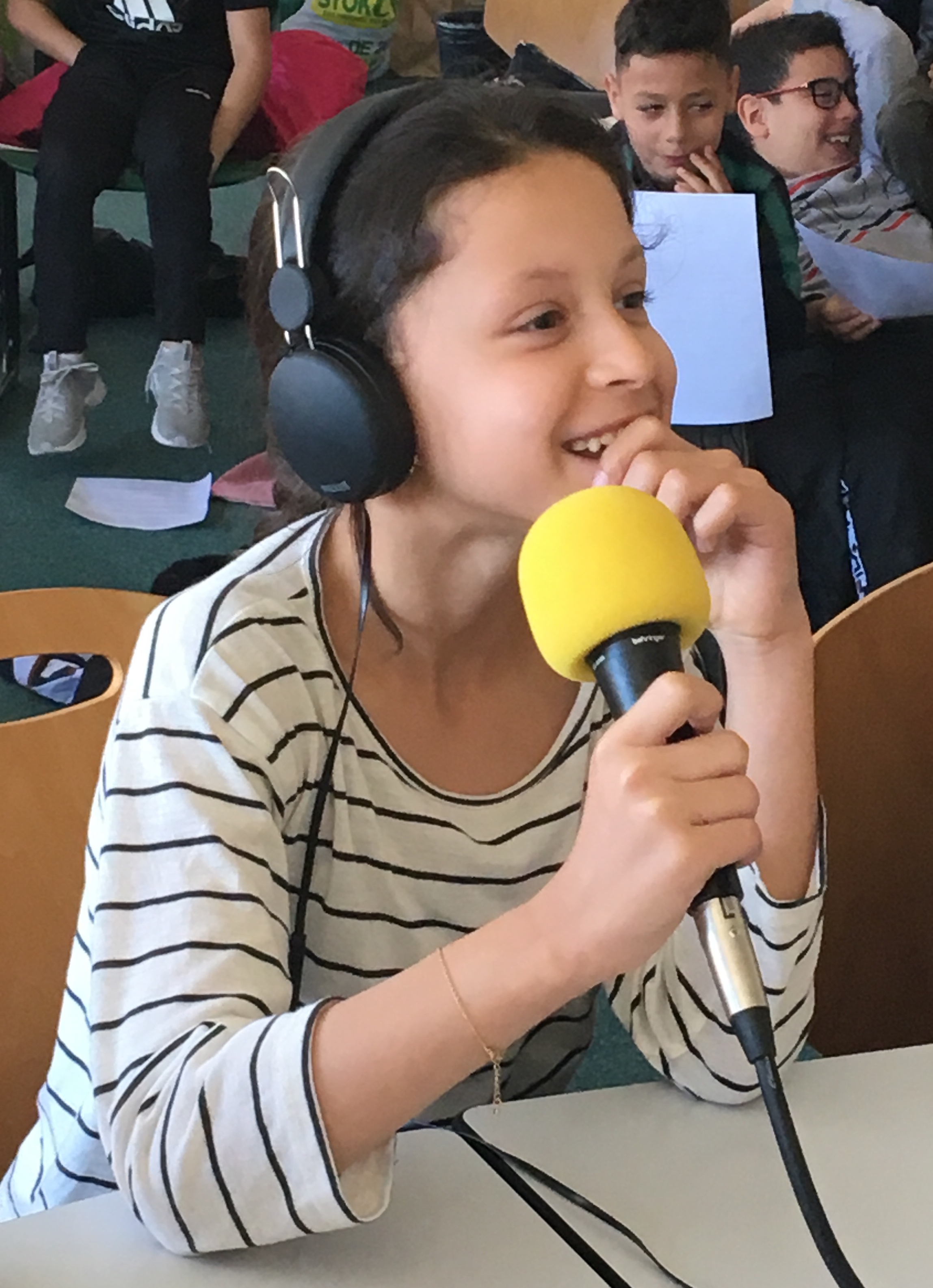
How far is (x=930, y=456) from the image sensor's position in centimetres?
197

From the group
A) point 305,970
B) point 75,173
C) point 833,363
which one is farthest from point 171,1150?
point 75,173

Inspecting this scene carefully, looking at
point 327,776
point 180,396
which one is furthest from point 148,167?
point 327,776

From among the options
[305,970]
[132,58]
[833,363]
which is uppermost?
[132,58]

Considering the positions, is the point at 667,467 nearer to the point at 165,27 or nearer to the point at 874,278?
the point at 874,278

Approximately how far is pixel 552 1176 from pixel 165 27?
2.86 meters

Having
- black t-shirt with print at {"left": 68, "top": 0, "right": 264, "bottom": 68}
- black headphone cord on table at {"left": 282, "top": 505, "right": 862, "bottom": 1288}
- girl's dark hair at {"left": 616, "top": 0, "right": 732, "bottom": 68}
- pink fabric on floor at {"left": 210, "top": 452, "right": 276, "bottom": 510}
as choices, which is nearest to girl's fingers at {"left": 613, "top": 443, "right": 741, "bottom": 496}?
black headphone cord on table at {"left": 282, "top": 505, "right": 862, "bottom": 1288}

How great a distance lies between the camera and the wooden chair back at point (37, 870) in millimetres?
877

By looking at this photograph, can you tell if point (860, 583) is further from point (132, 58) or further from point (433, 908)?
point (132, 58)

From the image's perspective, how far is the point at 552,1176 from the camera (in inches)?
25.2

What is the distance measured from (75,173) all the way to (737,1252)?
2657mm

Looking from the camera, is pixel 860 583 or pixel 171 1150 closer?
pixel 171 1150

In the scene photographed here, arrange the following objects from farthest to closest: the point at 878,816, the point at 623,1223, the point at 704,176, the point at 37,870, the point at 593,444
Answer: the point at 704,176 → the point at 878,816 → the point at 37,870 → the point at 593,444 → the point at 623,1223

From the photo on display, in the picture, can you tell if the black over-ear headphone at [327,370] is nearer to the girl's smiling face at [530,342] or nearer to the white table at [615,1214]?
the girl's smiling face at [530,342]

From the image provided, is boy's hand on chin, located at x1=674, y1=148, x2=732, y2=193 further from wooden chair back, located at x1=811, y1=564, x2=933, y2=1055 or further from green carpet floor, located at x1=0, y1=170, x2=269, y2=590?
wooden chair back, located at x1=811, y1=564, x2=933, y2=1055
